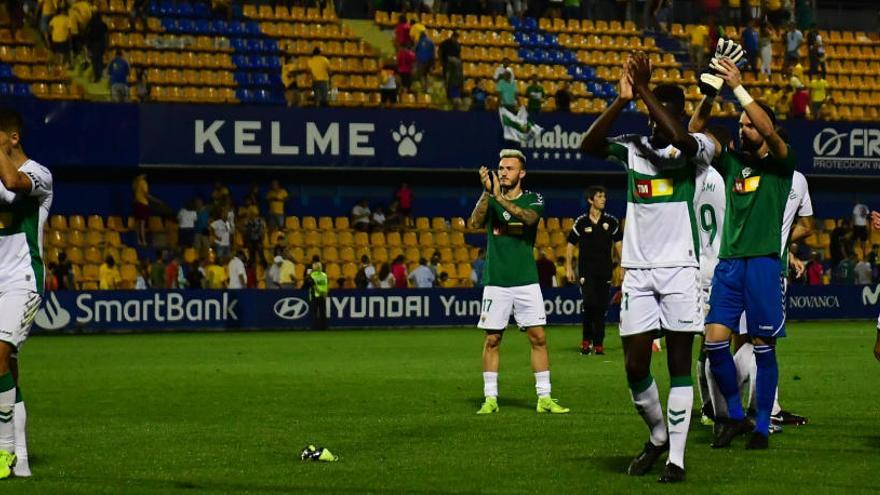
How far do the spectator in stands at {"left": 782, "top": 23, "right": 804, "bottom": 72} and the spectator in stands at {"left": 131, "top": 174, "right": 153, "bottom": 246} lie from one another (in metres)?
18.9

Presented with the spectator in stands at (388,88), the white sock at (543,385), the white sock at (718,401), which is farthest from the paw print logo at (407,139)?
the white sock at (718,401)

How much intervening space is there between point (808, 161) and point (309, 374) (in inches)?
941

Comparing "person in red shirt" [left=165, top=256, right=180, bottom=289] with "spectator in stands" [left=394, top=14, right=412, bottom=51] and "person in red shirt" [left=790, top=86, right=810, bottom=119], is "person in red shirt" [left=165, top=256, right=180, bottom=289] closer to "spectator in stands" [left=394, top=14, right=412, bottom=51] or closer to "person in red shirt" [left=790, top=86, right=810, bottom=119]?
"spectator in stands" [left=394, top=14, right=412, bottom=51]

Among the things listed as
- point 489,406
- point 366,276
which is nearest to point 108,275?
point 366,276

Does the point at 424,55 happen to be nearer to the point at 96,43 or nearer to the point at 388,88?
the point at 388,88

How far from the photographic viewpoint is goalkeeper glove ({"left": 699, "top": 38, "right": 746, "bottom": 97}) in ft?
31.6

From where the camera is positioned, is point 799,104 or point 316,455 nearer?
point 316,455

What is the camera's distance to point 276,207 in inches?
1393

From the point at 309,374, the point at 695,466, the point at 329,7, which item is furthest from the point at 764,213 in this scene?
the point at 329,7

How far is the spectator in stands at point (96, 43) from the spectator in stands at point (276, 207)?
192 inches

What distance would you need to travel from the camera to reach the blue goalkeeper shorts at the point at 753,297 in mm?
11133

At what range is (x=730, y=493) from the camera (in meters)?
9.02

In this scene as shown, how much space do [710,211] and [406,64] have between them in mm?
24082

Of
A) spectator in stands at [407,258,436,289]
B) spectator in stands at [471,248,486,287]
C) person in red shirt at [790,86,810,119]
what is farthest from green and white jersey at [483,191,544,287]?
person in red shirt at [790,86,810,119]
